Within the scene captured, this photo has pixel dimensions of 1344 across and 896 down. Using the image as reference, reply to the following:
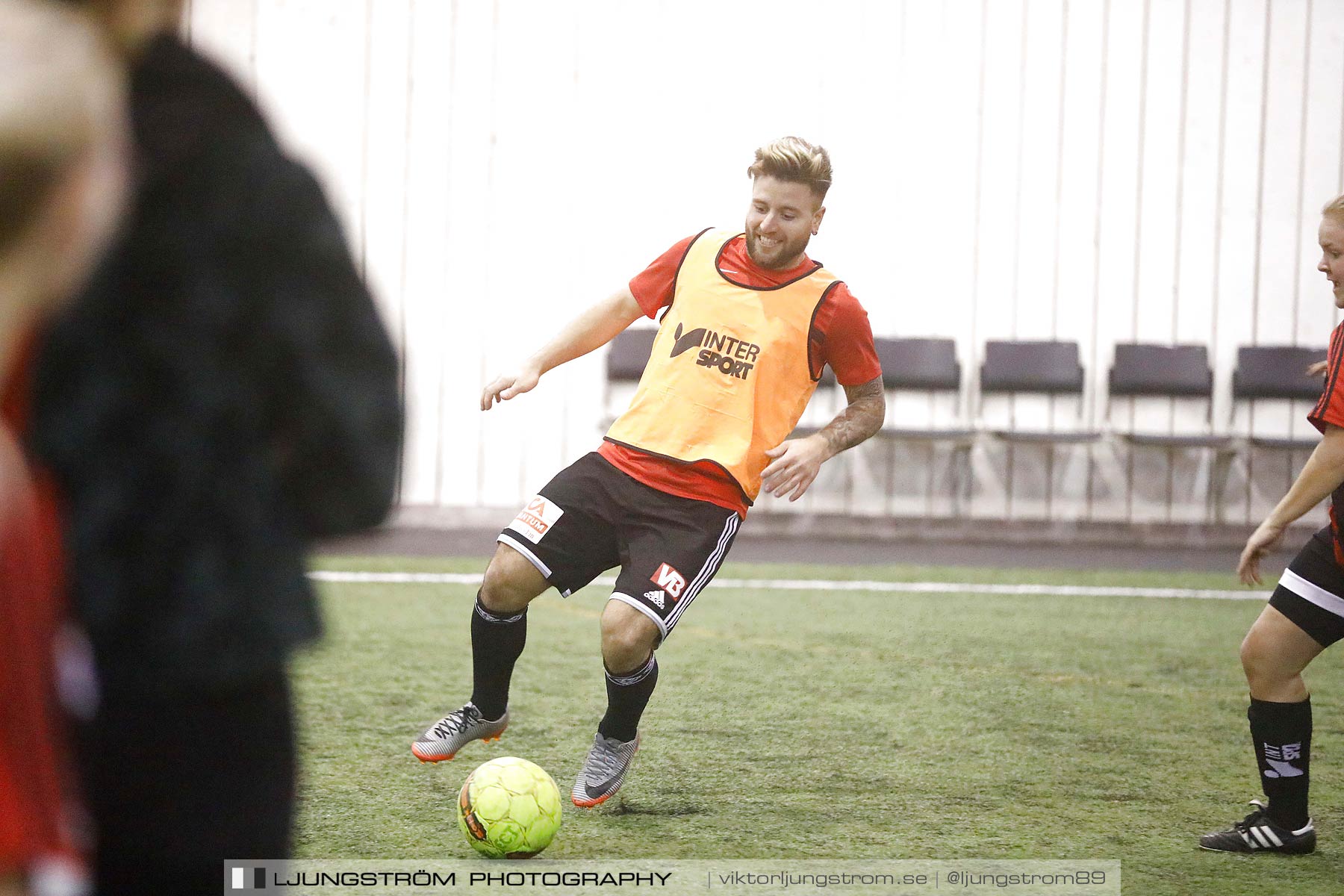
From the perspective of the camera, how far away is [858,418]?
3711 millimetres

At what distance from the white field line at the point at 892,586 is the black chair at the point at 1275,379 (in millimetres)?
2430

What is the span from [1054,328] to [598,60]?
14.4 ft

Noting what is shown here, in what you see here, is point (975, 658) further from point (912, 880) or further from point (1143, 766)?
point (912, 880)

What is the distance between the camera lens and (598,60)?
10539mm

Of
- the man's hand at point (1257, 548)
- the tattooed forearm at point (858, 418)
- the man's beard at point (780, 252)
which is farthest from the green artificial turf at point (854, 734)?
the man's beard at point (780, 252)

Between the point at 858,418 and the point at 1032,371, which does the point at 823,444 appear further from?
the point at 1032,371

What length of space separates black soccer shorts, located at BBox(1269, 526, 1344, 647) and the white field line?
14.6 feet

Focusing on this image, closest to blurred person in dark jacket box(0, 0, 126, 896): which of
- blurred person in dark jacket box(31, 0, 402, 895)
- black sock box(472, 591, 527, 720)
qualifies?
blurred person in dark jacket box(31, 0, 402, 895)

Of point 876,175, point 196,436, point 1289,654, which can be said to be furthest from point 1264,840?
point 876,175

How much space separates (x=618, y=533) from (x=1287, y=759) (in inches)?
73.5

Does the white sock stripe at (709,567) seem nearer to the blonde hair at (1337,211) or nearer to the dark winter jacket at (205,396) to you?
the blonde hair at (1337,211)

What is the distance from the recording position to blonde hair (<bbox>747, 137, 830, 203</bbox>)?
359 cm

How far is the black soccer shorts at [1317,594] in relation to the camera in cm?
325

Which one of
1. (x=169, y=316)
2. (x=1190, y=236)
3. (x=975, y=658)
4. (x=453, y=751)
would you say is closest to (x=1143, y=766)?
(x=975, y=658)
